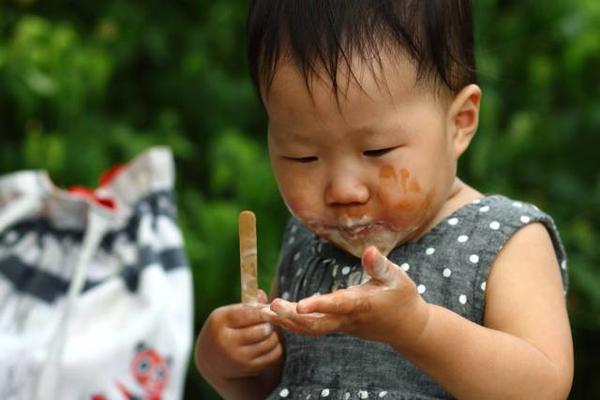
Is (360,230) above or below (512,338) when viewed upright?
above

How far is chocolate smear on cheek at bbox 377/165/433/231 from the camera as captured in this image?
1.34 m

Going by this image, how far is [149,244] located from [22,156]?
2.37 feet

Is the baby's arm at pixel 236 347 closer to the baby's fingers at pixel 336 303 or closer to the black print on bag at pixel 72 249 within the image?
the baby's fingers at pixel 336 303

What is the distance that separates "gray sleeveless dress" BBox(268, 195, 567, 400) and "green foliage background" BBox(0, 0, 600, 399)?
4.10 ft

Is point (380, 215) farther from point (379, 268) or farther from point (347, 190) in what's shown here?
point (379, 268)

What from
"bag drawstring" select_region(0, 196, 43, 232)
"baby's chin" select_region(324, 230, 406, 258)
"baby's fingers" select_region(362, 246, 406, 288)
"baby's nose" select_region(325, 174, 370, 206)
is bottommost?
"bag drawstring" select_region(0, 196, 43, 232)

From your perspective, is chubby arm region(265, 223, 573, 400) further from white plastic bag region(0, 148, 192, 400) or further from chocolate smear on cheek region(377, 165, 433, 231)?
white plastic bag region(0, 148, 192, 400)

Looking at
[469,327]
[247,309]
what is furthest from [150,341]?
[469,327]

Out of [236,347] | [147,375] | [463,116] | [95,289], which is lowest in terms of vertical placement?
[147,375]

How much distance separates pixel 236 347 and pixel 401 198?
0.28 meters

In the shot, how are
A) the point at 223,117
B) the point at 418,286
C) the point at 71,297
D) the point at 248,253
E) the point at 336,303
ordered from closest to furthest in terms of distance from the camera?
1. the point at 336,303
2. the point at 248,253
3. the point at 418,286
4. the point at 71,297
5. the point at 223,117

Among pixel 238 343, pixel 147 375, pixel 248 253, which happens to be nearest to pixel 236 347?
pixel 238 343

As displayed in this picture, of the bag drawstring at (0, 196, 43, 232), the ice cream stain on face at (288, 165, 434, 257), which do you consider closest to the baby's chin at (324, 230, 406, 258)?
the ice cream stain on face at (288, 165, 434, 257)

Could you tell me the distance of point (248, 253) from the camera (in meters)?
1.30
